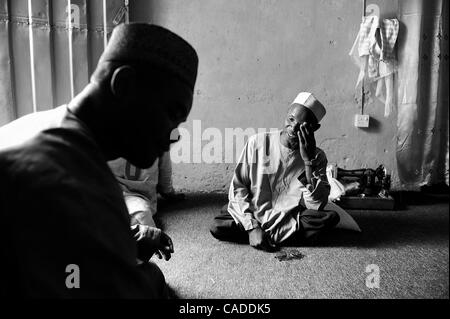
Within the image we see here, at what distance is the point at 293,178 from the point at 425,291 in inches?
42.6

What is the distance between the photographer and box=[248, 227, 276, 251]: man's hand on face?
2.46 metres

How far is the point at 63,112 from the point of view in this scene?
777mm

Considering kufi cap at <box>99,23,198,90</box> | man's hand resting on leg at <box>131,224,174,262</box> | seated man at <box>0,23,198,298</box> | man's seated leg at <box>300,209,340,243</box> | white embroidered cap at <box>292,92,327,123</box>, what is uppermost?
kufi cap at <box>99,23,198,90</box>

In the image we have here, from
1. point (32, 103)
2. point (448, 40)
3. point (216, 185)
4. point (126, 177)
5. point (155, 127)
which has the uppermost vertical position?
point (448, 40)

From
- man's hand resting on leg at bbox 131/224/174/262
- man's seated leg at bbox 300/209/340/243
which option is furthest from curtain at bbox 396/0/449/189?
man's hand resting on leg at bbox 131/224/174/262

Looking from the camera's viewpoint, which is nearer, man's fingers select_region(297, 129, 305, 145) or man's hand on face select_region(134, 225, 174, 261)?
man's hand on face select_region(134, 225, 174, 261)

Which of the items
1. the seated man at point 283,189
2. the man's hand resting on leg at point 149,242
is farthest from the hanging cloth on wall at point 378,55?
the man's hand resting on leg at point 149,242

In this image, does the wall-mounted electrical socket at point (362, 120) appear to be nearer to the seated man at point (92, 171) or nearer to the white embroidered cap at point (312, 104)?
the white embroidered cap at point (312, 104)

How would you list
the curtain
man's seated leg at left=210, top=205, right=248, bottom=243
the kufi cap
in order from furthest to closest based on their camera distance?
1. the curtain
2. man's seated leg at left=210, top=205, right=248, bottom=243
3. the kufi cap

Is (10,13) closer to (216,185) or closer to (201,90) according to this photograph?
(201,90)

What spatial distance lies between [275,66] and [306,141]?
160 cm

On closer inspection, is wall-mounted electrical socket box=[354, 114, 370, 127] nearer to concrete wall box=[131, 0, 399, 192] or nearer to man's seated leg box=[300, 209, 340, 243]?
concrete wall box=[131, 0, 399, 192]

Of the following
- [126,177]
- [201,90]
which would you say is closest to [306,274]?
[126,177]

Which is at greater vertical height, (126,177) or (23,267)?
(23,267)
